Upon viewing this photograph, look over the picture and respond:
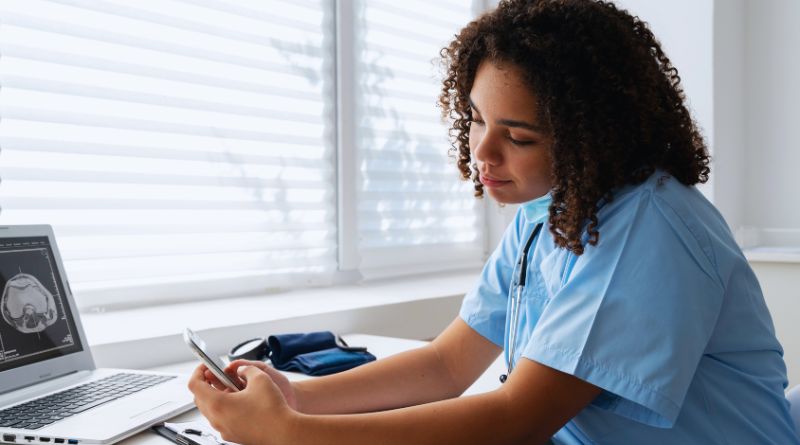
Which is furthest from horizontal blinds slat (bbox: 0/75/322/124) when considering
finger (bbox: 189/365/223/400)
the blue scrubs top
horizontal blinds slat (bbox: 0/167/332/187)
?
the blue scrubs top

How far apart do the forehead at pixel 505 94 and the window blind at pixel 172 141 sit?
44.9 inches

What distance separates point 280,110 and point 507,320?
1261 mm

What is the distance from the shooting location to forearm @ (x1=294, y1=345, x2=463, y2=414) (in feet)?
3.99

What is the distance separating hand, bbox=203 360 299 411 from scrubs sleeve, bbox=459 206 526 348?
14.7 inches

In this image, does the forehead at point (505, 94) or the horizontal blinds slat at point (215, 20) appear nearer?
the forehead at point (505, 94)

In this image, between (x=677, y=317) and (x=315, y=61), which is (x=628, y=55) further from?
(x=315, y=61)

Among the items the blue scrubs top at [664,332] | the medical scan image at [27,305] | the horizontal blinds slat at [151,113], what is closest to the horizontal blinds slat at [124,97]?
the horizontal blinds slat at [151,113]

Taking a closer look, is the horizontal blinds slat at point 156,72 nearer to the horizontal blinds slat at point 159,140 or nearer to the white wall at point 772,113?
the horizontal blinds slat at point 159,140

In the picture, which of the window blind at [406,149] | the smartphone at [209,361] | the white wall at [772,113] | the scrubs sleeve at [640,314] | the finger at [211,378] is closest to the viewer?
the scrubs sleeve at [640,314]

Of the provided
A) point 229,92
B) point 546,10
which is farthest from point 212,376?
point 229,92

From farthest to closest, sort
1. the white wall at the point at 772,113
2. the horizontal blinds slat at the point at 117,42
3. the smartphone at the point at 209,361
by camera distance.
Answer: the white wall at the point at 772,113, the horizontal blinds slat at the point at 117,42, the smartphone at the point at 209,361

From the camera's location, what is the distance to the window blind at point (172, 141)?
5.68ft

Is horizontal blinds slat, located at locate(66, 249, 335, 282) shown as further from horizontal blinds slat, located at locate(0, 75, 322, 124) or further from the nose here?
the nose

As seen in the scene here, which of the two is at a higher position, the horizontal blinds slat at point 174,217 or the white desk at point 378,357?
the horizontal blinds slat at point 174,217
